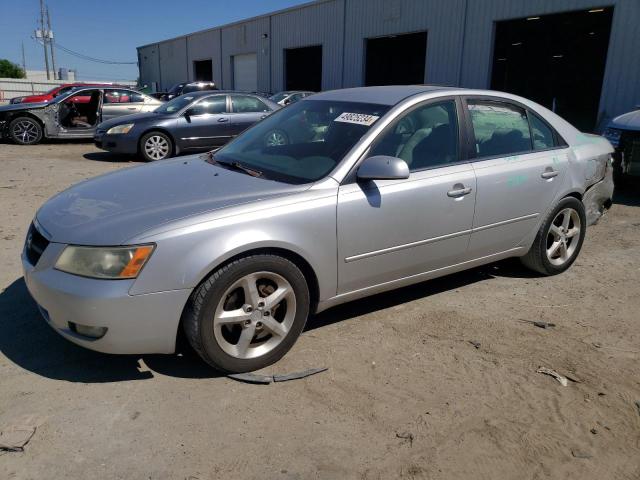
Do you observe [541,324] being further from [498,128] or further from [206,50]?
[206,50]

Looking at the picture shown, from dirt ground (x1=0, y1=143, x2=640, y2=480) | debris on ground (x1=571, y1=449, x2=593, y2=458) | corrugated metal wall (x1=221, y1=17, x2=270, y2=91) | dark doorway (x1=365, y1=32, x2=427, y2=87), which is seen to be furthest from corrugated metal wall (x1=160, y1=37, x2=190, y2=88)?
debris on ground (x1=571, y1=449, x2=593, y2=458)

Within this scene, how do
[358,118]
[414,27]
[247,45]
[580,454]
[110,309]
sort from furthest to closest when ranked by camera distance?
[247,45]
[414,27]
[358,118]
[110,309]
[580,454]

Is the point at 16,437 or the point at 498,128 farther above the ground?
the point at 498,128

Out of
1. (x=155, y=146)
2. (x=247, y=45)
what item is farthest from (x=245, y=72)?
(x=155, y=146)

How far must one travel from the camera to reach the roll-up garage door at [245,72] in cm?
2986

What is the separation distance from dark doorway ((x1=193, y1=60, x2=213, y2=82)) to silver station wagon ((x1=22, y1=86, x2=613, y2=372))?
35140 mm

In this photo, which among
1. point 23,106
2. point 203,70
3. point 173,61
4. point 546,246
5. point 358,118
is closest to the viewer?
point 358,118

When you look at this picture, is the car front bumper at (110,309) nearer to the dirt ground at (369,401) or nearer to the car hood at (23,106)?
the dirt ground at (369,401)

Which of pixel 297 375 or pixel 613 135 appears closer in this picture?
pixel 297 375

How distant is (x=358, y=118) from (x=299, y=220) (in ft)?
3.24

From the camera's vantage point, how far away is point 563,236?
470 centimetres

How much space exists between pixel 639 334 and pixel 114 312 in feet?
10.9

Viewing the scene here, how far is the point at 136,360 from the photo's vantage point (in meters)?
3.20

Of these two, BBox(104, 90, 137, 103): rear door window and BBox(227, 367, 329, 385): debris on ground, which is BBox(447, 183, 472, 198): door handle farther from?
BBox(104, 90, 137, 103): rear door window
